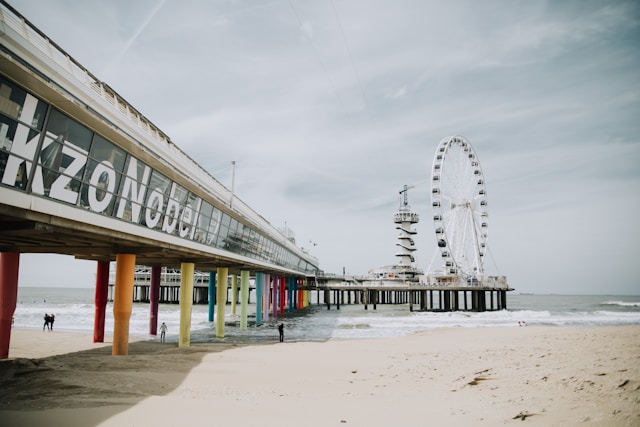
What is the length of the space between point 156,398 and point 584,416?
25.9 ft

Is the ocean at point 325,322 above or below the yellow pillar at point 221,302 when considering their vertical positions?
below

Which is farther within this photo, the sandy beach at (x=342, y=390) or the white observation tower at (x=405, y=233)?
the white observation tower at (x=405, y=233)

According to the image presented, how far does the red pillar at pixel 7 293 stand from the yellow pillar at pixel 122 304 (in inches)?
134

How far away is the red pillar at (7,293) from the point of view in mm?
15094

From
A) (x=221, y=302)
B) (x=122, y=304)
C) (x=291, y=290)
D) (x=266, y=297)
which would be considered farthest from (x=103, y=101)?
(x=291, y=290)

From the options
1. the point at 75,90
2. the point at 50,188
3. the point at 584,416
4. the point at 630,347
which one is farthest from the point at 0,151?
the point at 630,347

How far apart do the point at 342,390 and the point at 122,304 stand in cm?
899

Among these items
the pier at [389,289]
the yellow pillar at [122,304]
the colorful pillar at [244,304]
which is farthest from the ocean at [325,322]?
the yellow pillar at [122,304]

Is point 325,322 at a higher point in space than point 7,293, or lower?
lower

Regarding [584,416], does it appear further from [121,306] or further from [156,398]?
[121,306]

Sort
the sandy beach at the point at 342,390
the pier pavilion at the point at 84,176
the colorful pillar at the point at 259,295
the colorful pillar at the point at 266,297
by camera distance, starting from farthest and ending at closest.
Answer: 1. the colorful pillar at the point at 266,297
2. the colorful pillar at the point at 259,295
3. the pier pavilion at the point at 84,176
4. the sandy beach at the point at 342,390

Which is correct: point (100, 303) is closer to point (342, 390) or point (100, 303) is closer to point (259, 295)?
point (342, 390)

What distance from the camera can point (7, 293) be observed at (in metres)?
15.3

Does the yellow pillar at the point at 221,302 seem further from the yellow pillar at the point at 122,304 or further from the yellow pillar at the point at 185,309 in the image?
the yellow pillar at the point at 122,304
